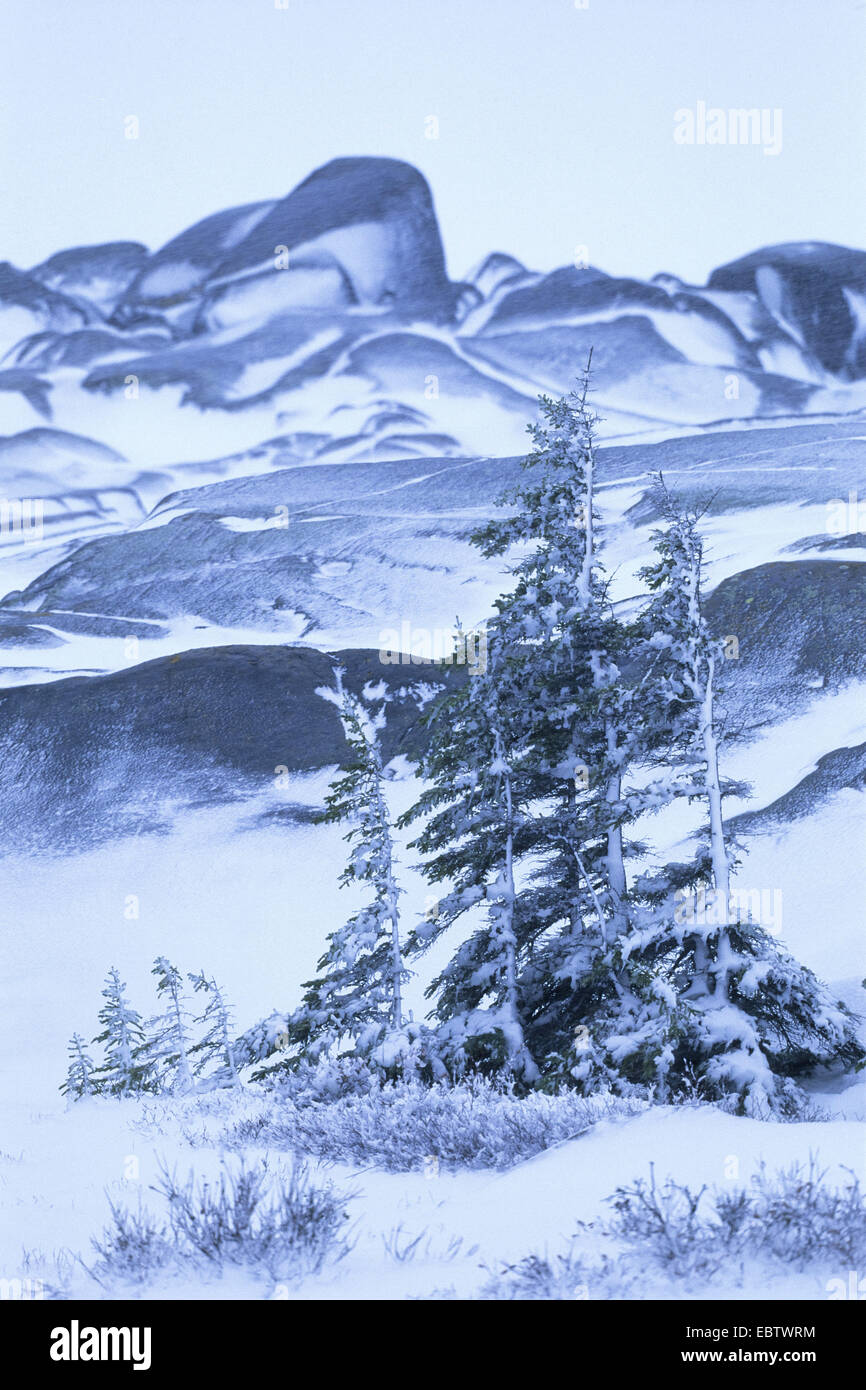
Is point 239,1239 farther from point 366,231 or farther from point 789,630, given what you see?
point 366,231

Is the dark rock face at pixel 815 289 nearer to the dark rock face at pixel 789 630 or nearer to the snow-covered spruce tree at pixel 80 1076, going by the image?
the dark rock face at pixel 789 630

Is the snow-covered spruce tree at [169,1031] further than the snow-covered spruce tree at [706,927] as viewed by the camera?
Yes

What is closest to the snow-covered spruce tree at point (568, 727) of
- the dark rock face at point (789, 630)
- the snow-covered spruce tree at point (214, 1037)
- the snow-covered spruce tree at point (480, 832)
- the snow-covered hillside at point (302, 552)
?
the snow-covered spruce tree at point (480, 832)

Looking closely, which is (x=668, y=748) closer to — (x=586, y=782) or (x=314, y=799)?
(x=586, y=782)

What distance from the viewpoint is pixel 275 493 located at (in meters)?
23.1

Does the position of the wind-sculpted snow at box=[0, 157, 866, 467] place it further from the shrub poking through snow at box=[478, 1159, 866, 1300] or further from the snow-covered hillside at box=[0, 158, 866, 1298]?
the shrub poking through snow at box=[478, 1159, 866, 1300]

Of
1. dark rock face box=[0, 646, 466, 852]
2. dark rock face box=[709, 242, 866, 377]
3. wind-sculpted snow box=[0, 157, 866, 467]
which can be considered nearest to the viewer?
dark rock face box=[0, 646, 466, 852]

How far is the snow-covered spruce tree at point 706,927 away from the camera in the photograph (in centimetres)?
835

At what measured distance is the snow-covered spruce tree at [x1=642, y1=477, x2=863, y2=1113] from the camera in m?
8.35

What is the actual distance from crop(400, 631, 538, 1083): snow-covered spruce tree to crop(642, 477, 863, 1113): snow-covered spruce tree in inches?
55.3

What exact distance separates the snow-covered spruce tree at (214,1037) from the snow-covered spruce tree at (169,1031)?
0.16 meters

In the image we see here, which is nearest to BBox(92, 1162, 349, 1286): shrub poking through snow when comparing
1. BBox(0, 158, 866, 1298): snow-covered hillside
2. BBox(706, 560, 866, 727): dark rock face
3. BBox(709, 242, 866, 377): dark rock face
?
BBox(0, 158, 866, 1298): snow-covered hillside

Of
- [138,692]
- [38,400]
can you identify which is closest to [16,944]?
[138,692]

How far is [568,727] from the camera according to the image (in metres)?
10.3
